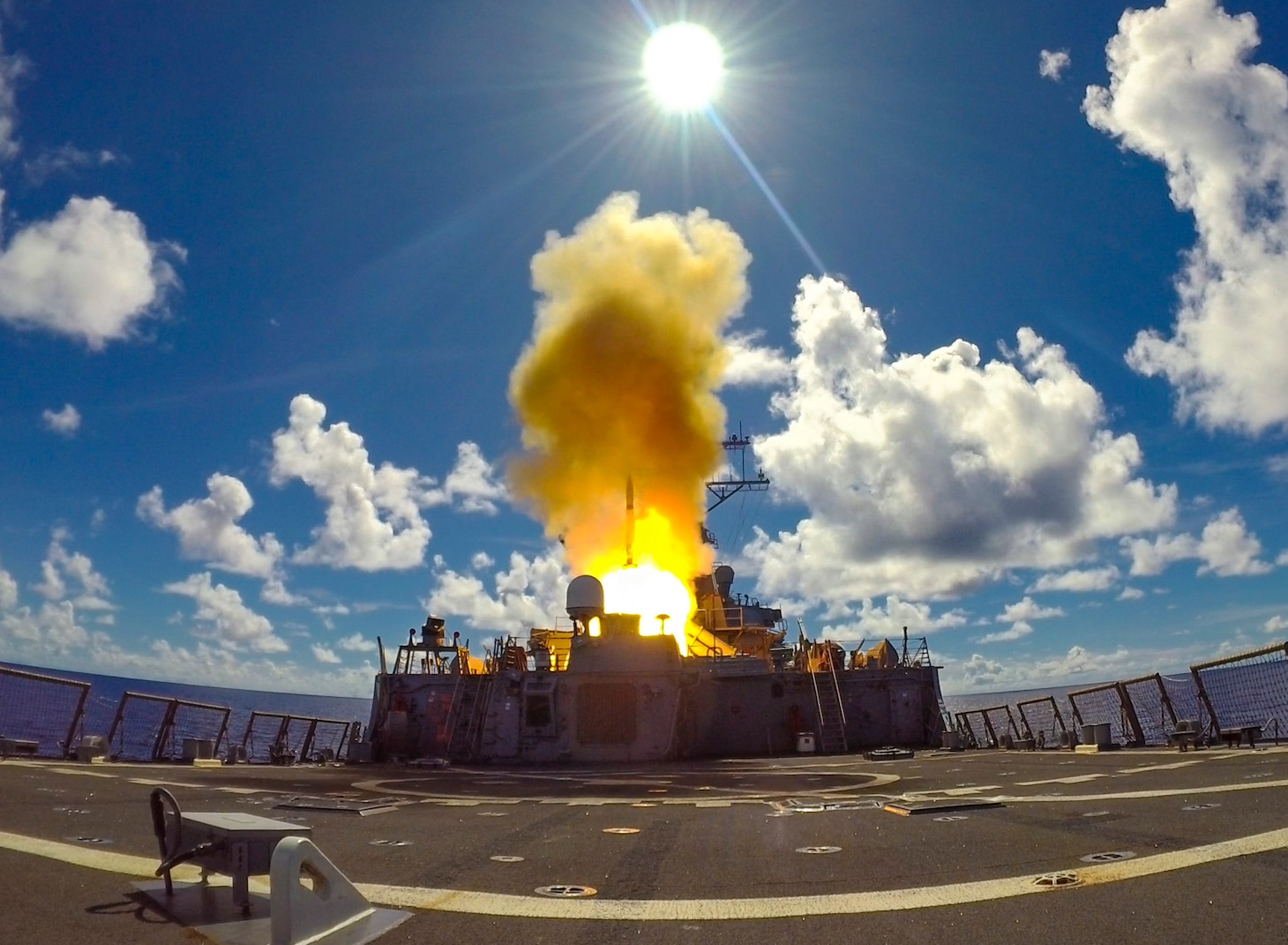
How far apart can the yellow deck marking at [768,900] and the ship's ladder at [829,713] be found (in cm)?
2191

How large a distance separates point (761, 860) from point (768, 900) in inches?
58.9

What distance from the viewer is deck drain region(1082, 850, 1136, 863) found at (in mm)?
6285

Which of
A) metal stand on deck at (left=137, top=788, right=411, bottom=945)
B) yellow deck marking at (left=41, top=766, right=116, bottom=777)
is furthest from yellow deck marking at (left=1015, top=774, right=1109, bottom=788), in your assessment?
yellow deck marking at (left=41, top=766, right=116, bottom=777)

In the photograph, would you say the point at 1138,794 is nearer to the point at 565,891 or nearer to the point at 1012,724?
the point at 565,891

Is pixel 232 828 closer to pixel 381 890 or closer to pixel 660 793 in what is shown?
pixel 381 890

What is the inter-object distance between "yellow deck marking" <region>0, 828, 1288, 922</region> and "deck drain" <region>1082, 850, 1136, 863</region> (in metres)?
0.12

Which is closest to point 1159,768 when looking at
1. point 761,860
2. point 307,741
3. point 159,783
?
point 761,860

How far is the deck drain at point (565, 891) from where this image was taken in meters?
5.89

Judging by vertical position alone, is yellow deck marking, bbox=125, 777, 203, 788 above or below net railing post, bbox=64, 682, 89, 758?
below

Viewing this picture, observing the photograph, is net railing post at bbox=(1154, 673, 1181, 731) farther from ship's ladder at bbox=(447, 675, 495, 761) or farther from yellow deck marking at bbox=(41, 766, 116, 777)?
yellow deck marking at bbox=(41, 766, 116, 777)

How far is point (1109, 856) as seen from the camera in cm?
643

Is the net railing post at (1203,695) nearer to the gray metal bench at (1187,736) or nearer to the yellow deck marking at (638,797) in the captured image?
the gray metal bench at (1187,736)

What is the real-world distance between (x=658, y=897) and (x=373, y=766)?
71.4ft

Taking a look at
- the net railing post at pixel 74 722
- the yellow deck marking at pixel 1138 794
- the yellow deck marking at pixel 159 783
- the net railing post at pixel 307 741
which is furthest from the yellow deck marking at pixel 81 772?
the yellow deck marking at pixel 1138 794
